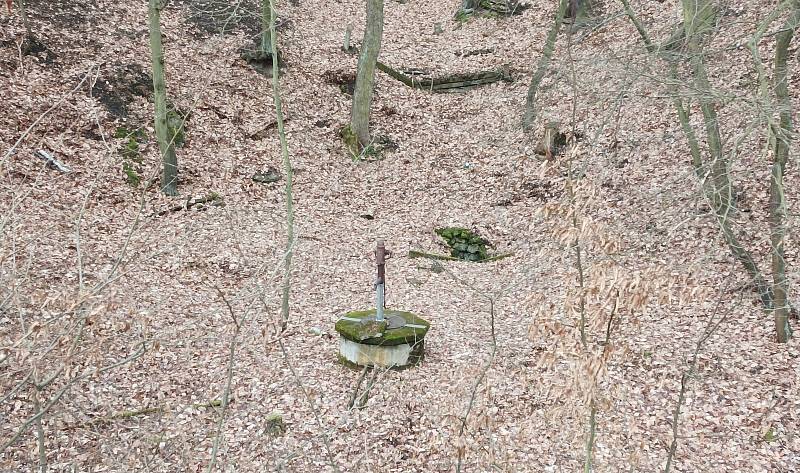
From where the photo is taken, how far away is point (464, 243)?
443 inches

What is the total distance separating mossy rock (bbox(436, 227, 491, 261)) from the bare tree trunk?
5068 millimetres

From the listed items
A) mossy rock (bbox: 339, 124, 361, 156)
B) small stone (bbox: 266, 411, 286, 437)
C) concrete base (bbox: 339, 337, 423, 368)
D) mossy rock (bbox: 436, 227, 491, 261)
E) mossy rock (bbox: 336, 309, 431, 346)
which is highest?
mossy rock (bbox: 339, 124, 361, 156)

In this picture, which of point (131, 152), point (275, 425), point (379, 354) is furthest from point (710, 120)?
point (131, 152)

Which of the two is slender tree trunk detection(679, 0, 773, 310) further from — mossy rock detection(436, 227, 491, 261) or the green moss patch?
the green moss patch

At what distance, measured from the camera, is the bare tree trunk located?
540 centimetres

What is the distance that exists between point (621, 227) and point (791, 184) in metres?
2.66

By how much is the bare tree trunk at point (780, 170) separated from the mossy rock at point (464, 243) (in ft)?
16.6

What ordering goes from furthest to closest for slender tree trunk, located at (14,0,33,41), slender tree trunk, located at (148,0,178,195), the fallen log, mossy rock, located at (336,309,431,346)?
the fallen log < slender tree trunk, located at (14,0,33,41) < slender tree trunk, located at (148,0,178,195) < mossy rock, located at (336,309,431,346)

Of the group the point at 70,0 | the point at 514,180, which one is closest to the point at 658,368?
the point at 514,180

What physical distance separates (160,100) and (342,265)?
4.90 m

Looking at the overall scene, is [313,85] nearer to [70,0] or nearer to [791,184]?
[70,0]

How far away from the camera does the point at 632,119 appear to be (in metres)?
12.7

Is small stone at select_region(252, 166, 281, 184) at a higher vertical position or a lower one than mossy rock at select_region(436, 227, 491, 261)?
higher

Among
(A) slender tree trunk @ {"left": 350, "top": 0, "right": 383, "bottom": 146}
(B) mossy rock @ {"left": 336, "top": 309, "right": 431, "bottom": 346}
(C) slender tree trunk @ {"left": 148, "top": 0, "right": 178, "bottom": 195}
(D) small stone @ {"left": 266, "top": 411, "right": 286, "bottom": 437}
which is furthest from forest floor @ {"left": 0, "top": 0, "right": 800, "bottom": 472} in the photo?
(A) slender tree trunk @ {"left": 350, "top": 0, "right": 383, "bottom": 146}
